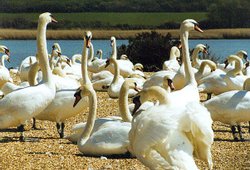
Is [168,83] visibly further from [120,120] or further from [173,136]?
[173,136]

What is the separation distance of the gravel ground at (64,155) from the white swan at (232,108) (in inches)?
12.1

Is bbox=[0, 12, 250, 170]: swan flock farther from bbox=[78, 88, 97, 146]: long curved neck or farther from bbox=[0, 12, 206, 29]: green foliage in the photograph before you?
bbox=[0, 12, 206, 29]: green foliage

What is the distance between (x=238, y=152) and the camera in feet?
31.8

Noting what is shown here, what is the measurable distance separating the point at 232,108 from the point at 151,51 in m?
15.7

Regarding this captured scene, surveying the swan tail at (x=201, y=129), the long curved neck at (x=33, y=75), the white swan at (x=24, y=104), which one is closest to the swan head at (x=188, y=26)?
the long curved neck at (x=33, y=75)

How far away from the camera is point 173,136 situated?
630 cm

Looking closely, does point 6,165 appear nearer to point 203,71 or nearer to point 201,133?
point 201,133

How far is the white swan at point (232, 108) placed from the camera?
10414mm

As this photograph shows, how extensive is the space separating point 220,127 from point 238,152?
7.64ft

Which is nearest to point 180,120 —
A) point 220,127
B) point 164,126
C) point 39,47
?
point 164,126

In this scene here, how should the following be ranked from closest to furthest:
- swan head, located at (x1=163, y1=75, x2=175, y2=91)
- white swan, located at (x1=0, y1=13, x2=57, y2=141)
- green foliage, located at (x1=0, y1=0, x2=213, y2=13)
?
white swan, located at (x1=0, y1=13, x2=57, y2=141), swan head, located at (x1=163, y1=75, x2=175, y2=91), green foliage, located at (x1=0, y1=0, x2=213, y2=13)

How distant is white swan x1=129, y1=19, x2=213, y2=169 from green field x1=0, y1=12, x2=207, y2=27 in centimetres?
3319

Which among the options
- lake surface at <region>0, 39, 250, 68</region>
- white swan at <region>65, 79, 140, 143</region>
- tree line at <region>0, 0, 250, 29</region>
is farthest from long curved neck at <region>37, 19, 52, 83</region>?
tree line at <region>0, 0, 250, 29</region>

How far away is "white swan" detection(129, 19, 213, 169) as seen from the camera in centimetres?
614
